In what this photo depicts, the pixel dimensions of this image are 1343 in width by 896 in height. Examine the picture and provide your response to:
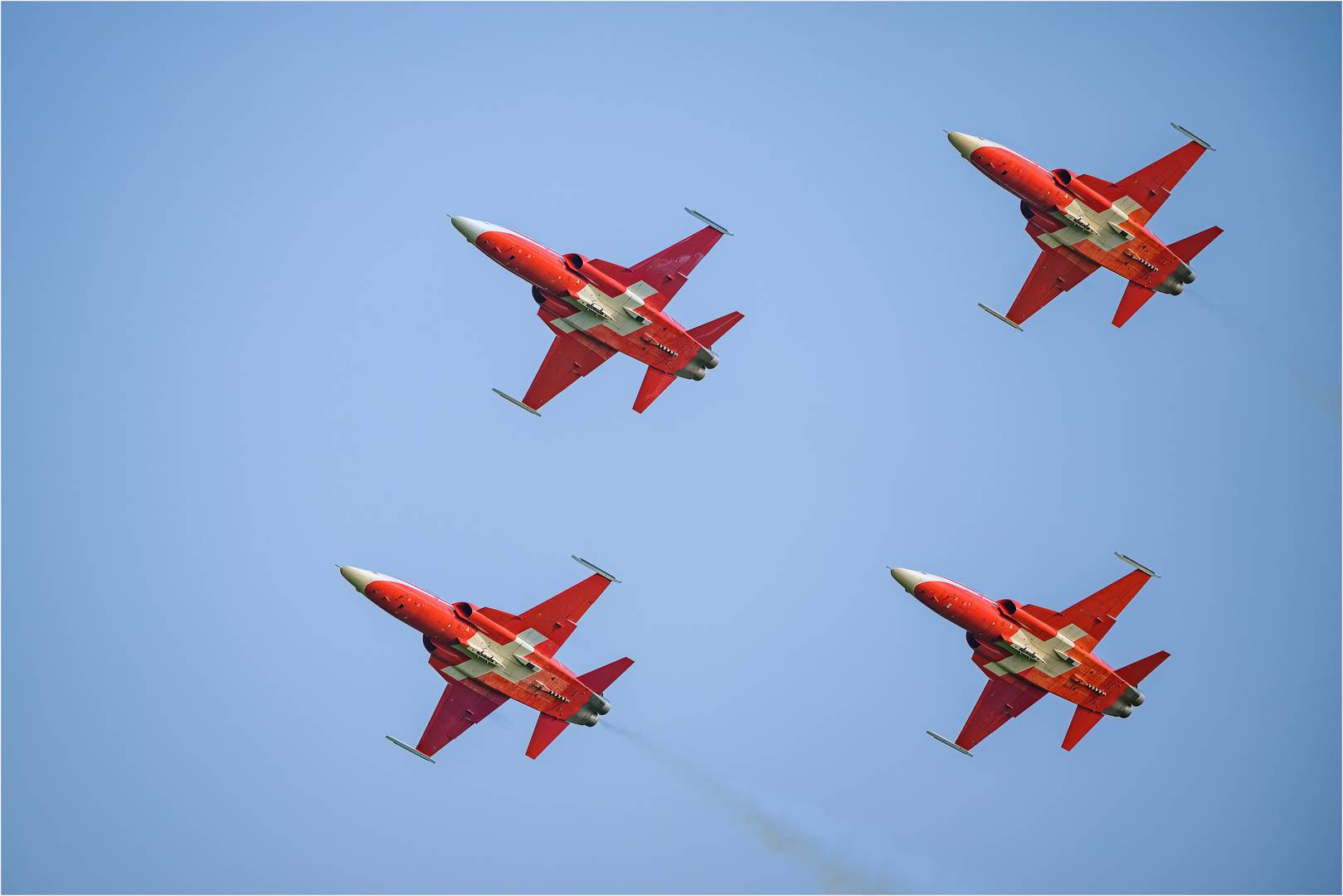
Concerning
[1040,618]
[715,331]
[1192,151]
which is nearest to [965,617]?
[1040,618]

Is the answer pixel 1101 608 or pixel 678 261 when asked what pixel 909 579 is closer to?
pixel 1101 608

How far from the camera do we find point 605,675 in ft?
167

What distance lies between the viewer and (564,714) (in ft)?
167

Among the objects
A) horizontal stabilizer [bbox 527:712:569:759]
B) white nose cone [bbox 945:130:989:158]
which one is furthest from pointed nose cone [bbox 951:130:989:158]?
horizontal stabilizer [bbox 527:712:569:759]

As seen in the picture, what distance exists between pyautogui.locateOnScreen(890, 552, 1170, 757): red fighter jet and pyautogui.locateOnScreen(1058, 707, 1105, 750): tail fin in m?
0.02

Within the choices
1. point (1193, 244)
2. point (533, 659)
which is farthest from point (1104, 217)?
point (533, 659)

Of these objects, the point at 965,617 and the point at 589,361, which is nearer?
the point at 965,617

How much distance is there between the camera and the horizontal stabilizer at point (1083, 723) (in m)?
51.0

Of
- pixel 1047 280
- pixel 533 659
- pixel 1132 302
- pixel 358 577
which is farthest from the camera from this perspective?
pixel 1047 280

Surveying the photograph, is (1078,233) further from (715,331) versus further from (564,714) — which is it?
(564,714)

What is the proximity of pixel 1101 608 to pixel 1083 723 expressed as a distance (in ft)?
10.7

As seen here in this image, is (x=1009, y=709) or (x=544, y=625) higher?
(x=1009, y=709)

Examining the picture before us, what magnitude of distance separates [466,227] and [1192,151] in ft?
65.0

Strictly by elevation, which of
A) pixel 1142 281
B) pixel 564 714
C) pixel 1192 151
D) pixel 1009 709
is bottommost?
pixel 564 714
